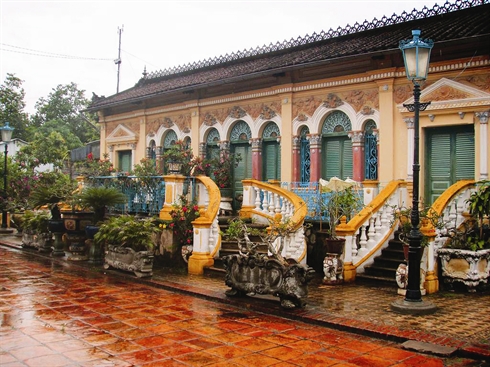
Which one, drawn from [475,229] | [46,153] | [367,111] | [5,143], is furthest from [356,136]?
[46,153]

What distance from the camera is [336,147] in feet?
46.7

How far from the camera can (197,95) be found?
1744 centimetres

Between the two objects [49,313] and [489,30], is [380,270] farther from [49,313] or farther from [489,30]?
[49,313]

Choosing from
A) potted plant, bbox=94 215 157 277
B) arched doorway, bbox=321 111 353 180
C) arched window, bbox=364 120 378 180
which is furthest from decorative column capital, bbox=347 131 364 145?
potted plant, bbox=94 215 157 277

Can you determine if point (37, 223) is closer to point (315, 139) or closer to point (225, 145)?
point (225, 145)

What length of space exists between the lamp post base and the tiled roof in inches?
226

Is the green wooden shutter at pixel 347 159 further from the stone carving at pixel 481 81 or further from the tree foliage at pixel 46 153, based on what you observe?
the tree foliage at pixel 46 153

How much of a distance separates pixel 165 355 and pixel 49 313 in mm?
2775

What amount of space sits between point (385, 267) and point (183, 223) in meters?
4.64

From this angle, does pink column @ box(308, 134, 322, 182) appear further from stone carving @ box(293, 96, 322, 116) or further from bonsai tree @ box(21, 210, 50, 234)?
bonsai tree @ box(21, 210, 50, 234)

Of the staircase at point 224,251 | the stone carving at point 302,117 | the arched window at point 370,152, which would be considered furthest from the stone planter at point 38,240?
the arched window at point 370,152

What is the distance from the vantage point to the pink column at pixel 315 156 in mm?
14312

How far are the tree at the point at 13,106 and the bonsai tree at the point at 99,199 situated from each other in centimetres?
3381

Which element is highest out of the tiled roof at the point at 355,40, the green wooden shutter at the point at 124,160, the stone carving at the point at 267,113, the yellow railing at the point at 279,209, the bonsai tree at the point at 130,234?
the tiled roof at the point at 355,40
